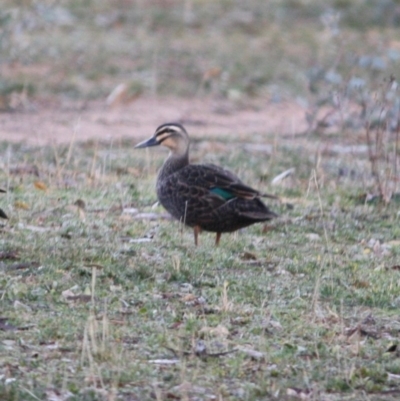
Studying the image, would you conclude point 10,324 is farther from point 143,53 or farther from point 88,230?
point 143,53

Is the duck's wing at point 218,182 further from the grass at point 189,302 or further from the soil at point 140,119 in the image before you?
the soil at point 140,119

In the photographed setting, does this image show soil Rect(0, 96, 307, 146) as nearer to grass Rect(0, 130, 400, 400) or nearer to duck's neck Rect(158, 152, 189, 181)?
grass Rect(0, 130, 400, 400)

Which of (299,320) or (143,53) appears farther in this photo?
(143,53)

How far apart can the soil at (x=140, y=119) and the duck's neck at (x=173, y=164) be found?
165 inches

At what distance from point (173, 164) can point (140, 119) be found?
22.8 feet

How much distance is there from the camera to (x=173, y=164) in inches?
344

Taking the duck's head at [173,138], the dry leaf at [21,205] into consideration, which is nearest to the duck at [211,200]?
the duck's head at [173,138]

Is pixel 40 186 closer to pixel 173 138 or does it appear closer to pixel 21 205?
pixel 21 205

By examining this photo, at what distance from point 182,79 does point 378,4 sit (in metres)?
7.05

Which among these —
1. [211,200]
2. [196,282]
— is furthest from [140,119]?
[196,282]

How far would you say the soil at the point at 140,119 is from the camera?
14.0 meters

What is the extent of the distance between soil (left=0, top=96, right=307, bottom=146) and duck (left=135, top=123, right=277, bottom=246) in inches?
186

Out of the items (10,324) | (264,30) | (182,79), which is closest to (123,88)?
(182,79)

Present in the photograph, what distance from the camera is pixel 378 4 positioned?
78.1ft
